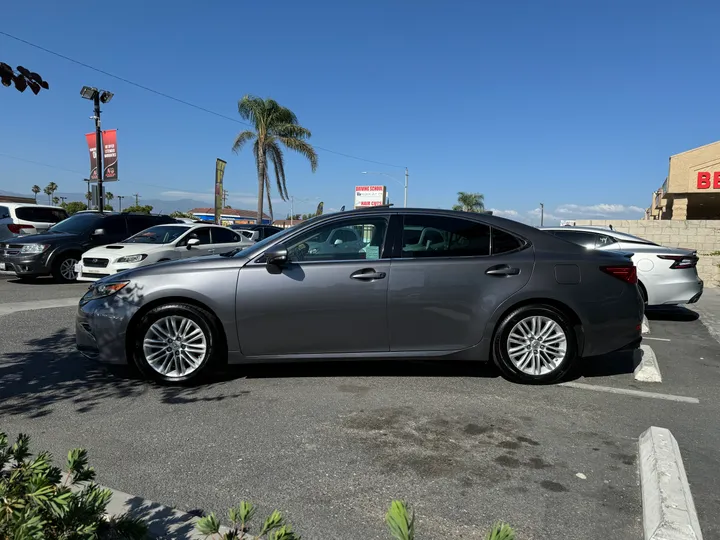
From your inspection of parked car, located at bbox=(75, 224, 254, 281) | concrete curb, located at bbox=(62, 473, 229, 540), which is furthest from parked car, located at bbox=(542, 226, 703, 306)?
parked car, located at bbox=(75, 224, 254, 281)

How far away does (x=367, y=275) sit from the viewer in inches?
181

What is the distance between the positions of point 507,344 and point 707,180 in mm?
23985

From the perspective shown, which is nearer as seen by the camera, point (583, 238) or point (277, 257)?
point (277, 257)

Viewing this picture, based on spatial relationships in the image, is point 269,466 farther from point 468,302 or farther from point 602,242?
point 602,242

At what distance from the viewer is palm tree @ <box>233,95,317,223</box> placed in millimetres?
31031

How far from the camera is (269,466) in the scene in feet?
10.3

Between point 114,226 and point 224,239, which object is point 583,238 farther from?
point 114,226

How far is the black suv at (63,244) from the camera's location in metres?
11.2

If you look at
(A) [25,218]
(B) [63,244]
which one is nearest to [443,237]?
(B) [63,244]

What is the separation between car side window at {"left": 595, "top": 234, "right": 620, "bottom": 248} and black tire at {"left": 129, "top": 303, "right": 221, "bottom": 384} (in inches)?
266

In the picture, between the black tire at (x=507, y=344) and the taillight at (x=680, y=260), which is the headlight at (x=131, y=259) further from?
the taillight at (x=680, y=260)

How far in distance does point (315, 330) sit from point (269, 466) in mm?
1584

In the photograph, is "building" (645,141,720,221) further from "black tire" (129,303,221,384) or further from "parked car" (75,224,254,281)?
"black tire" (129,303,221,384)

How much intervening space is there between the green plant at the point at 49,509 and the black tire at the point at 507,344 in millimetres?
3480
